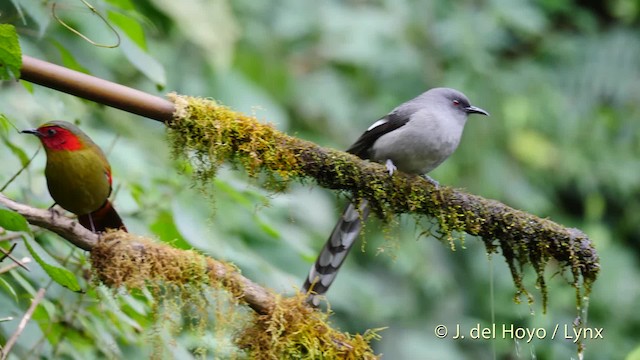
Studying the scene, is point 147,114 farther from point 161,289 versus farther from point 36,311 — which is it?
point 36,311

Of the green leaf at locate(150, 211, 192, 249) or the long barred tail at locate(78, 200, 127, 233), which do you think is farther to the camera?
the green leaf at locate(150, 211, 192, 249)

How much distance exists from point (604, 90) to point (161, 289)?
7.03 metres

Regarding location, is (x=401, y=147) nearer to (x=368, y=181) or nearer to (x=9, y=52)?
(x=368, y=181)

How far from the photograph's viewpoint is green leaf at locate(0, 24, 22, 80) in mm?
2916

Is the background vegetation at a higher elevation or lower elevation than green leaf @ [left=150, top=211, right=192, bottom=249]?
higher

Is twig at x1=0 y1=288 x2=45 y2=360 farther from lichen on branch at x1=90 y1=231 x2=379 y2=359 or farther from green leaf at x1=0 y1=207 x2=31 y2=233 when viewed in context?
green leaf at x1=0 y1=207 x2=31 y2=233

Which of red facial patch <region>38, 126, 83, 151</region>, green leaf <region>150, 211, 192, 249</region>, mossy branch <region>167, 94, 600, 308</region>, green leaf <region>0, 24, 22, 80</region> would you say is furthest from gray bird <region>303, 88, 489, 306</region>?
green leaf <region>0, 24, 22, 80</region>

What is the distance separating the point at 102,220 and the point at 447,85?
5465 mm

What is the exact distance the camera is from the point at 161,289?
3.48m

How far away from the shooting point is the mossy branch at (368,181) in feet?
11.4

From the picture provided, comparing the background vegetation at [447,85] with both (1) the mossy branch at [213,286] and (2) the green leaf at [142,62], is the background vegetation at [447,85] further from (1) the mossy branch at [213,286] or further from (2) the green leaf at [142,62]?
(1) the mossy branch at [213,286]

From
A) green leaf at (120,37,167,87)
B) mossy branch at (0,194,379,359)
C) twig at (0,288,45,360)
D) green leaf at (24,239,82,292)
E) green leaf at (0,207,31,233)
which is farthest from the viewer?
green leaf at (120,37,167,87)

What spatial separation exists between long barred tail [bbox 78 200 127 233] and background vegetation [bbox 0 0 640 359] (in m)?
1.88

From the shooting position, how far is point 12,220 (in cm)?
289
